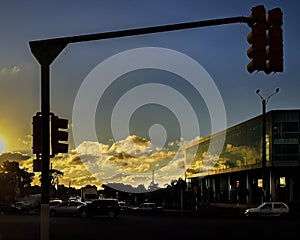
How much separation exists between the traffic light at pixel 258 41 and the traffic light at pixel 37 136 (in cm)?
399

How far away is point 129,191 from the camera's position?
146750mm

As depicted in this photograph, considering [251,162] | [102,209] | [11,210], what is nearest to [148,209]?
[102,209]

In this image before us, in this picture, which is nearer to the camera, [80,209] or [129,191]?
[80,209]

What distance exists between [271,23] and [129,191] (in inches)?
5426

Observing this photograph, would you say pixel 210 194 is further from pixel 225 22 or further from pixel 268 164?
pixel 225 22

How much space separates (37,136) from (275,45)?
4.60 m

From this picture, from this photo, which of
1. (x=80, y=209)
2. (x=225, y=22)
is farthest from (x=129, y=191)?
(x=225, y=22)

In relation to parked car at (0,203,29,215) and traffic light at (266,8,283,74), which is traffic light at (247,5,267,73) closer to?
traffic light at (266,8,283,74)

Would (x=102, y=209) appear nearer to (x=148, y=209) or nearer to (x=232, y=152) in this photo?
(x=148, y=209)

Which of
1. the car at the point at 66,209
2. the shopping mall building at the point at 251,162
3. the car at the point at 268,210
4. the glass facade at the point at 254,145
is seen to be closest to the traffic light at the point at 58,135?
the car at the point at 268,210

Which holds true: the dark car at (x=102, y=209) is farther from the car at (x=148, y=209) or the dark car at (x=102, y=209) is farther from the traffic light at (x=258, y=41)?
the traffic light at (x=258, y=41)

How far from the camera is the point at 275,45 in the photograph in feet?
34.2

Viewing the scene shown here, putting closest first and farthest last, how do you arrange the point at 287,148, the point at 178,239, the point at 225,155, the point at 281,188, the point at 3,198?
the point at 178,239 → the point at 287,148 → the point at 281,188 → the point at 225,155 → the point at 3,198

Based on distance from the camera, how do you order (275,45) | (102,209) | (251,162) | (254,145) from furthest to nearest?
(251,162) → (254,145) → (102,209) → (275,45)
